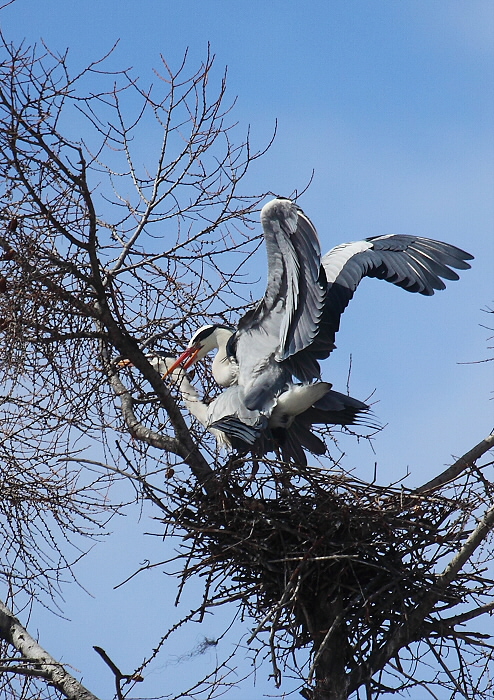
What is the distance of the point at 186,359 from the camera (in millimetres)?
6164

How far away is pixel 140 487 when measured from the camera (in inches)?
196

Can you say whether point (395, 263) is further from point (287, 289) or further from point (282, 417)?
point (282, 417)

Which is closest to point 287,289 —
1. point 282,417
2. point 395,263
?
point 282,417

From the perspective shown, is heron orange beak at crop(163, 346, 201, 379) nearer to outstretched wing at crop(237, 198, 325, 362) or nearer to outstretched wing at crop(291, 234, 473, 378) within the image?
outstretched wing at crop(237, 198, 325, 362)

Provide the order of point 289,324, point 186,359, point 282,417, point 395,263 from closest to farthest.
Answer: point 289,324 < point 282,417 < point 186,359 < point 395,263

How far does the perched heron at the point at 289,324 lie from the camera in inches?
218

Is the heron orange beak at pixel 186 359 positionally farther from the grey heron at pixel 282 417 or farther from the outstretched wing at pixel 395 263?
the outstretched wing at pixel 395 263

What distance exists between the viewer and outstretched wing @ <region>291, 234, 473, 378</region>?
6176 millimetres

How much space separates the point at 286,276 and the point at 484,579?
1.80m

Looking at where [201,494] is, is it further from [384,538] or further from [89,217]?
[89,217]

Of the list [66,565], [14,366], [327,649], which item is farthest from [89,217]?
[327,649]

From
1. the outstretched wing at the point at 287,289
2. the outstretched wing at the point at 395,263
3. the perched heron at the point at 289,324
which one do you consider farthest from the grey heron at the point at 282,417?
the outstretched wing at the point at 395,263

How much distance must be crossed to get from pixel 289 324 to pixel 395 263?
1089mm

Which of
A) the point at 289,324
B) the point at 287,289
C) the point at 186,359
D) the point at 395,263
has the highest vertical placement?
the point at 395,263
